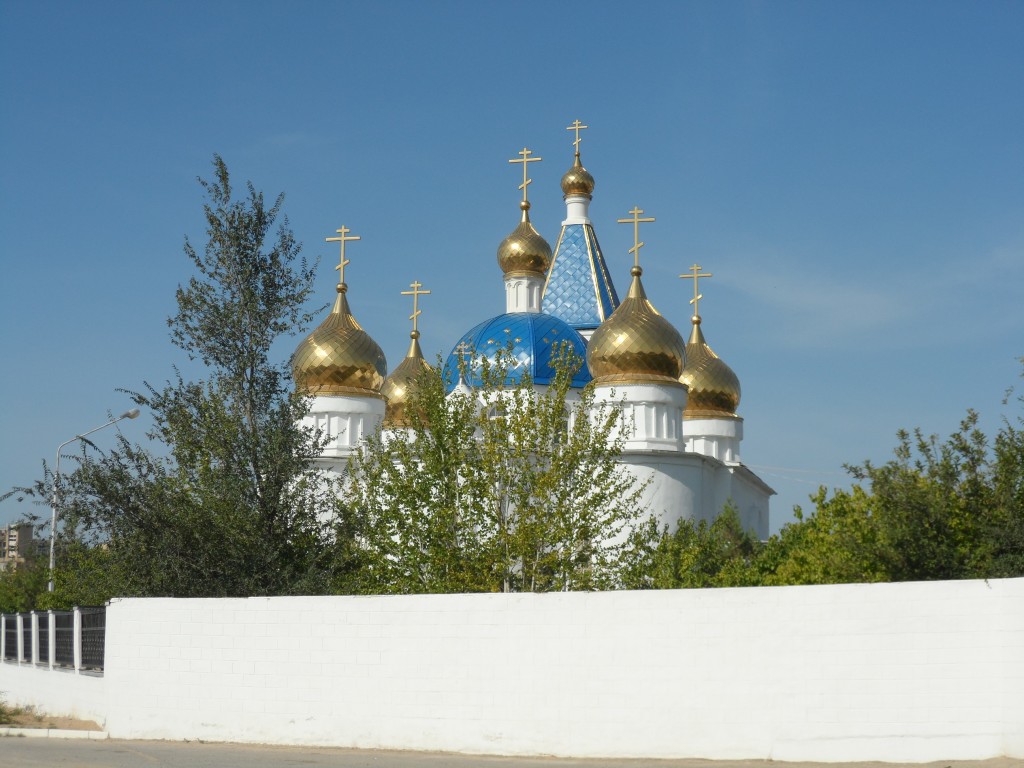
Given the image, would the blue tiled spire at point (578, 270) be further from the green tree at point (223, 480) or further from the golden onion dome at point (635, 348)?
the green tree at point (223, 480)

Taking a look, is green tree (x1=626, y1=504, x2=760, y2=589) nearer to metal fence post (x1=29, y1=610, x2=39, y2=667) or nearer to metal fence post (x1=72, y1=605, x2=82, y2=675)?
metal fence post (x1=72, y1=605, x2=82, y2=675)

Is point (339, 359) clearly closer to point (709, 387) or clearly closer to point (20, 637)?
point (709, 387)

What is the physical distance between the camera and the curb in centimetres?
1371

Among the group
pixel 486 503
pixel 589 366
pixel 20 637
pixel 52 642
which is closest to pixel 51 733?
pixel 52 642

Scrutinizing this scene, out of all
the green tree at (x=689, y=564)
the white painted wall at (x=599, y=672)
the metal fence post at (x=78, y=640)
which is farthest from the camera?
the green tree at (x=689, y=564)

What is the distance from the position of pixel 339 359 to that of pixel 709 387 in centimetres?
1095

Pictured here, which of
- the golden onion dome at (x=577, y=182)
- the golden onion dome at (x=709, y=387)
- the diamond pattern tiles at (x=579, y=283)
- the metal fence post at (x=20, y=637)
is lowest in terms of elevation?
the metal fence post at (x=20, y=637)

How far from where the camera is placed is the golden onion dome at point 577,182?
3619 cm

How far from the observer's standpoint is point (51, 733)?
14.1m

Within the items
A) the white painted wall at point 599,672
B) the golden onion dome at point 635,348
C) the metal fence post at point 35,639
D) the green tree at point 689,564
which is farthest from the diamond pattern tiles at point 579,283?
the white painted wall at point 599,672

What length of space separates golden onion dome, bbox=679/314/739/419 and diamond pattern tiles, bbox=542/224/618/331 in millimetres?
2784

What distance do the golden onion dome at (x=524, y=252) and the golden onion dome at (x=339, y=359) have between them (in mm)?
4957

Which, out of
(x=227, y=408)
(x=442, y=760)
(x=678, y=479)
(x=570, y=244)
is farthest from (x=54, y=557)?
(x=570, y=244)

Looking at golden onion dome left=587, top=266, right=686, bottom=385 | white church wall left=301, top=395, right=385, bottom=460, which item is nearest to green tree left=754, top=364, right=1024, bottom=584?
golden onion dome left=587, top=266, right=686, bottom=385
